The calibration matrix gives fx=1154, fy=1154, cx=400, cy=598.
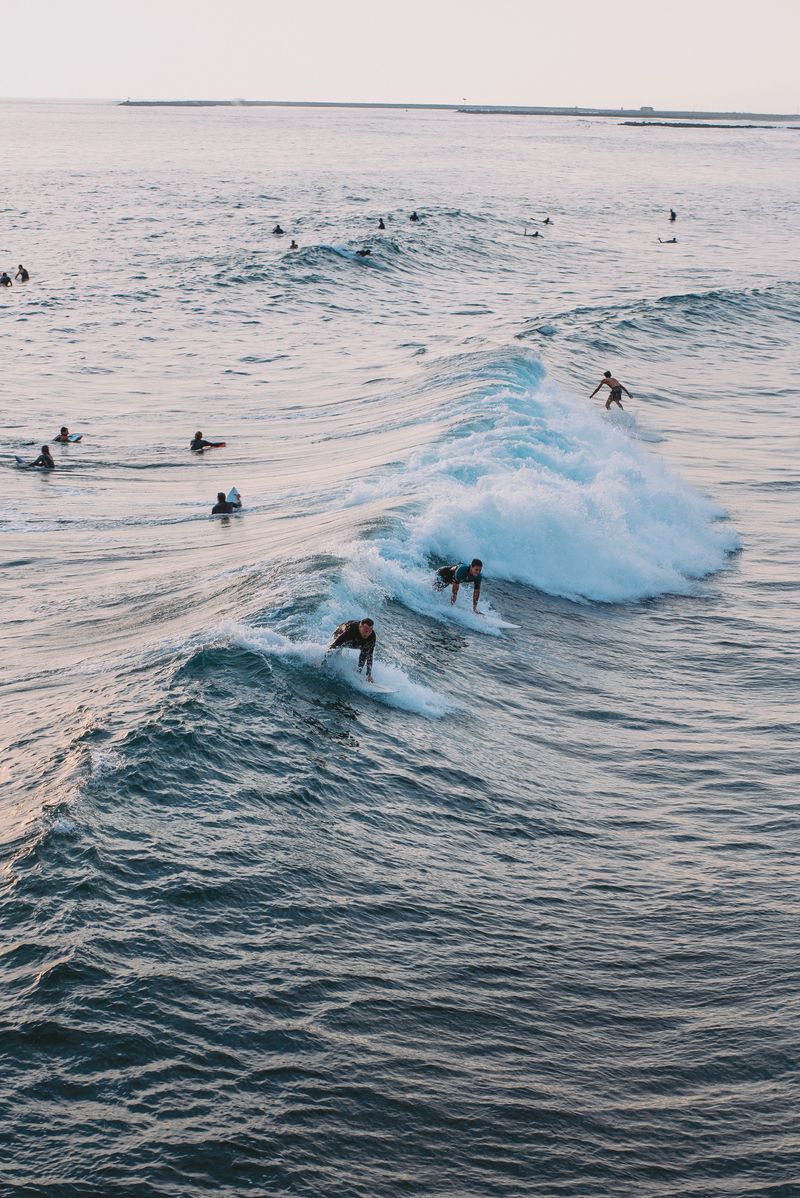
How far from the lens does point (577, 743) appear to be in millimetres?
15141

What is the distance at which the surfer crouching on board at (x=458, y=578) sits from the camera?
60.5ft

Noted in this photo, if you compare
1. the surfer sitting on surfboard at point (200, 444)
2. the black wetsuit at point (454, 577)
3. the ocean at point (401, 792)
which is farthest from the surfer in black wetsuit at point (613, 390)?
the black wetsuit at point (454, 577)

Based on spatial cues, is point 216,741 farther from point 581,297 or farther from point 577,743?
point 581,297

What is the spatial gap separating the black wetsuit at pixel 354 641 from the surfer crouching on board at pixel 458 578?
136 inches

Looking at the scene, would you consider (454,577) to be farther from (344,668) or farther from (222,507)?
(222,507)

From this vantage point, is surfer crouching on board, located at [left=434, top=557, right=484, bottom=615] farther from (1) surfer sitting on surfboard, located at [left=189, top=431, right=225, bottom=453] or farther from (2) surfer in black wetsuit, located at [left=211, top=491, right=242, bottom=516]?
(1) surfer sitting on surfboard, located at [left=189, top=431, right=225, bottom=453]

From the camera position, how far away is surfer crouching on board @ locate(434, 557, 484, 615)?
60.5 ft

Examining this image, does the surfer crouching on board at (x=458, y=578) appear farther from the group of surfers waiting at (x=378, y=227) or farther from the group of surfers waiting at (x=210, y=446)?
the group of surfers waiting at (x=378, y=227)

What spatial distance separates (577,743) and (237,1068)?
7486mm

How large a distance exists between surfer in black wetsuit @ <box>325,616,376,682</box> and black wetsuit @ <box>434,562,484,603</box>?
3562mm

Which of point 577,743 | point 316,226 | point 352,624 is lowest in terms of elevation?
point 577,743

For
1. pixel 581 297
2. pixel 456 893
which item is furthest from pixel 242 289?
pixel 456 893

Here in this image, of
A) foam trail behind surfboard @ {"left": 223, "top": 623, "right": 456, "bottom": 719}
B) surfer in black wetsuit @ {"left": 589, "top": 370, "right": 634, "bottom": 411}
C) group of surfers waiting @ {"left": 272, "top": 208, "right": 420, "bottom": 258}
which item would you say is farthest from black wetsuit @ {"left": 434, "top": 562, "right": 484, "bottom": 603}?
group of surfers waiting @ {"left": 272, "top": 208, "right": 420, "bottom": 258}

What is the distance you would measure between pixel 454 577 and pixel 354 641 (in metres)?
3.94
